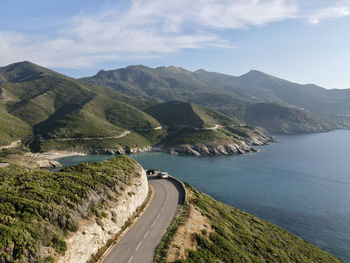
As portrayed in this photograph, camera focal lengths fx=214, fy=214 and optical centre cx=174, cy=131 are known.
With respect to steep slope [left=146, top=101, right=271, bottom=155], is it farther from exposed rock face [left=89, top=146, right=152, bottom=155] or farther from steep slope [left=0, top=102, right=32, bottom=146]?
steep slope [left=0, top=102, right=32, bottom=146]

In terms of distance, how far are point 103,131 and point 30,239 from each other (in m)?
141

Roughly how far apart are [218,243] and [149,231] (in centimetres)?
842

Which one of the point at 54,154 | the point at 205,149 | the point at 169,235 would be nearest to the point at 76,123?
the point at 54,154

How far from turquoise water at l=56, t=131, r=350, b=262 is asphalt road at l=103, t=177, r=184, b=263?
3451 centimetres

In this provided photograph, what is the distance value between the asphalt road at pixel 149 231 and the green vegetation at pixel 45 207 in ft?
14.9

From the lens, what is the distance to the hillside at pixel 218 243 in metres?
21.9

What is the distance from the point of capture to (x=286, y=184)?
84.2 metres

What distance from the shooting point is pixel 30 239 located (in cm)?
1641

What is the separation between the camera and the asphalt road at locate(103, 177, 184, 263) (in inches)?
811

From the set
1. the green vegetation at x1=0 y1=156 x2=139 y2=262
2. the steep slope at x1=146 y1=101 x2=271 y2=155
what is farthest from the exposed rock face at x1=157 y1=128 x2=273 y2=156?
the green vegetation at x1=0 y1=156 x2=139 y2=262

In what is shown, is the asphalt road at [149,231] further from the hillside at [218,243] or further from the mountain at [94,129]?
the mountain at [94,129]

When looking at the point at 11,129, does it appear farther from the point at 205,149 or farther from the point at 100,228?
the point at 100,228

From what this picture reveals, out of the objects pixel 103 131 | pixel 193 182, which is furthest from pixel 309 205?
pixel 103 131

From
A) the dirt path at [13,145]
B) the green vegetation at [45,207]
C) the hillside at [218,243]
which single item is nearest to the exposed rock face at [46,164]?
the dirt path at [13,145]
